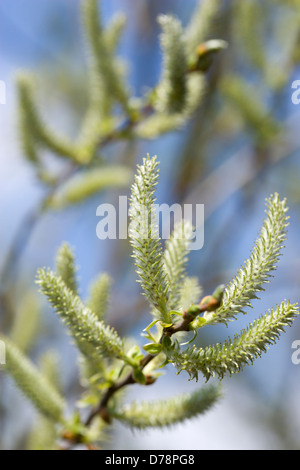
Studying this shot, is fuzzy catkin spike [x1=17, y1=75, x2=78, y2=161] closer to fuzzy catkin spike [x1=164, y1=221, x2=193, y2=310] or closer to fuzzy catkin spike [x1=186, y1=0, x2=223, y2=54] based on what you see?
fuzzy catkin spike [x1=186, y1=0, x2=223, y2=54]

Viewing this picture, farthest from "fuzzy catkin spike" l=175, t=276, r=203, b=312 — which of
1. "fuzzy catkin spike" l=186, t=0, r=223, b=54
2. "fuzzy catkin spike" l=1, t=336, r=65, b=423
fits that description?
"fuzzy catkin spike" l=186, t=0, r=223, b=54

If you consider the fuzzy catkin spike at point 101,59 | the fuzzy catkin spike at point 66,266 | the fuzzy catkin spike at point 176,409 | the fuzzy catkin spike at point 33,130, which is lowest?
the fuzzy catkin spike at point 176,409

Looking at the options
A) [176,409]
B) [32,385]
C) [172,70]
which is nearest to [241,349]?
Result: [176,409]

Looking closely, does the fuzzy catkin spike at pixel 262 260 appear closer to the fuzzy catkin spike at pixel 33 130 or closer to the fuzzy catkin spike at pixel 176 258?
the fuzzy catkin spike at pixel 176 258

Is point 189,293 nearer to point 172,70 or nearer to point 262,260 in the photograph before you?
point 262,260

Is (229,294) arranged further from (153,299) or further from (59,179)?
(59,179)

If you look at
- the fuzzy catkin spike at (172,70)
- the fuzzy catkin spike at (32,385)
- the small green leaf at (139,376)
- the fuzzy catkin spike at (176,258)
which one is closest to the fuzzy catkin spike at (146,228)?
the fuzzy catkin spike at (176,258)
